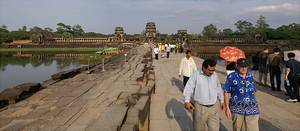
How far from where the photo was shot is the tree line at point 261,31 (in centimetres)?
7956

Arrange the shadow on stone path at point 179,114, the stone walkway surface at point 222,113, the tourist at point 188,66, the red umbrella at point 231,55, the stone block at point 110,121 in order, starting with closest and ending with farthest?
the stone block at point 110,121 → the stone walkway surface at point 222,113 → the shadow on stone path at point 179,114 → the red umbrella at point 231,55 → the tourist at point 188,66

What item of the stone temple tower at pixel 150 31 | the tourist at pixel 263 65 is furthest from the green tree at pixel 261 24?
the tourist at pixel 263 65

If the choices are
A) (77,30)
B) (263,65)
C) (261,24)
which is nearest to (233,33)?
(261,24)

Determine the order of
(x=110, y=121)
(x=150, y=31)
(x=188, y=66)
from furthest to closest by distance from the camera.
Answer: (x=150, y=31)
(x=188, y=66)
(x=110, y=121)

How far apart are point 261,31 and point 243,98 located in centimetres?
8989

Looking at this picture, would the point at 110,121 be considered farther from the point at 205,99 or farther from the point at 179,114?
the point at 179,114

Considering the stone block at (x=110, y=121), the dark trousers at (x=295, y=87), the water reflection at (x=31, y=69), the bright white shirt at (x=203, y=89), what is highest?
the bright white shirt at (x=203, y=89)

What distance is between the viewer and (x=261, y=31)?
293 feet

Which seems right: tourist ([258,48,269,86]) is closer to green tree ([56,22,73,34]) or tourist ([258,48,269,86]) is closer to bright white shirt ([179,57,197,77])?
bright white shirt ([179,57,197,77])

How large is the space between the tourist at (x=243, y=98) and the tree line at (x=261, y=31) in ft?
250

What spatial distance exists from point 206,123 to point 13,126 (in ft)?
15.5

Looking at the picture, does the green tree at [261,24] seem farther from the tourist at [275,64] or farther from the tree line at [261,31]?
the tourist at [275,64]

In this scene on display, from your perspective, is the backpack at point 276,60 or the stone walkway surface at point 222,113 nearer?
the stone walkway surface at point 222,113

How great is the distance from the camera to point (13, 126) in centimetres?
753
